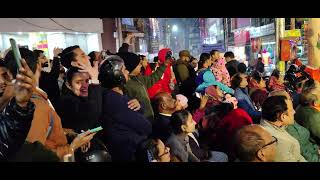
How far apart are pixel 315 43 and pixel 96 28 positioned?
10986 mm

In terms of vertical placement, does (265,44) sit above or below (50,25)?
below

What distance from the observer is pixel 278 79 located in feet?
24.5

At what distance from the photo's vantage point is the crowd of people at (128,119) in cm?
261

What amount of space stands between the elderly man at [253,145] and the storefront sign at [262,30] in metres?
23.9

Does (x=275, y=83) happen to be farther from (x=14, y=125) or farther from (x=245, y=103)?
(x=14, y=125)

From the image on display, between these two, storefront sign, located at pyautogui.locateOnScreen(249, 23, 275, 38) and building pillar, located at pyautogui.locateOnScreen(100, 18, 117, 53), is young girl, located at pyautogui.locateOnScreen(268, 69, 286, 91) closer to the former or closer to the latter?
building pillar, located at pyautogui.locateOnScreen(100, 18, 117, 53)

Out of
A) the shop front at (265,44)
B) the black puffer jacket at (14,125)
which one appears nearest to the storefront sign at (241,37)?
the shop front at (265,44)

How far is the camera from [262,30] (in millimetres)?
28953

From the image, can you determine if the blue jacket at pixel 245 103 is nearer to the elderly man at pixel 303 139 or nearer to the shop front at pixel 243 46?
the elderly man at pixel 303 139

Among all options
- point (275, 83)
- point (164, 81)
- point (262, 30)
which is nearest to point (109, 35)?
point (262, 30)

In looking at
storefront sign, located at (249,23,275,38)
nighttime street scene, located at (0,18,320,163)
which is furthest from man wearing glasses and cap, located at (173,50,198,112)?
storefront sign, located at (249,23,275,38)

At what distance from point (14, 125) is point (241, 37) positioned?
120ft

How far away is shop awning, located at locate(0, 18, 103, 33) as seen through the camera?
39.4 feet
